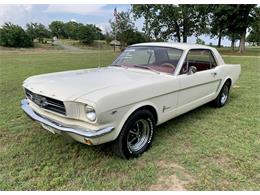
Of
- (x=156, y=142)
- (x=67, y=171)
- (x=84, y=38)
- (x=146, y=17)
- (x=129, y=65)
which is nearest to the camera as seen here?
(x=67, y=171)

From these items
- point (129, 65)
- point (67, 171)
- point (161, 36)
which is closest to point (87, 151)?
point (67, 171)

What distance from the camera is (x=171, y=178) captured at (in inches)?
117

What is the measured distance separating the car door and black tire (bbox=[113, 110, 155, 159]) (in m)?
0.83

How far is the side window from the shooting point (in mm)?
4305

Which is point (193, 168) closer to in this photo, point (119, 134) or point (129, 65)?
point (119, 134)

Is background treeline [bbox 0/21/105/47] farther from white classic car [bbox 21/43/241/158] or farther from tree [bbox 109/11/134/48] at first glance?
white classic car [bbox 21/43/241/158]

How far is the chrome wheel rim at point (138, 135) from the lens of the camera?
11.3 feet

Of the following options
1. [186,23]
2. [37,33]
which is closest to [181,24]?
[186,23]

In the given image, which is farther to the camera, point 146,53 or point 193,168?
point 146,53

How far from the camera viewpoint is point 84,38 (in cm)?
5450

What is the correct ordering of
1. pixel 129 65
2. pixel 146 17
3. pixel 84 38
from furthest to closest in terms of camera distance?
pixel 84 38
pixel 146 17
pixel 129 65

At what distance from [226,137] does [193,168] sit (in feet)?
4.09

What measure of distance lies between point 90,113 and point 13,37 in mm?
45169

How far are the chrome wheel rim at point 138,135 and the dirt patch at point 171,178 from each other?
1.34 ft
